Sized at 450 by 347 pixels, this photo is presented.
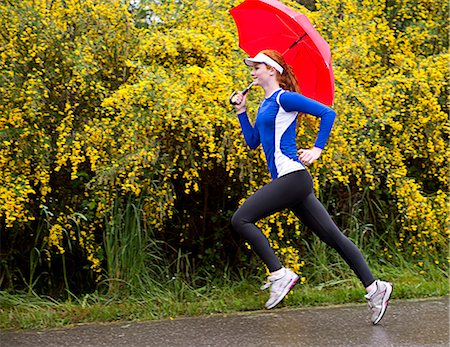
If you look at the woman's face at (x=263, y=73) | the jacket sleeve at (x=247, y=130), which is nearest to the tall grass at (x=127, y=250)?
the jacket sleeve at (x=247, y=130)

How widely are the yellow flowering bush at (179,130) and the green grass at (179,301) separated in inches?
11.6

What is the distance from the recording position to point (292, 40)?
4.65 m

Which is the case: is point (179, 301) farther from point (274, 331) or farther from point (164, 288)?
point (274, 331)

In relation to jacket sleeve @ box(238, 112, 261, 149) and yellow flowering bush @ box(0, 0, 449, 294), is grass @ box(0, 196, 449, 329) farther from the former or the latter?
jacket sleeve @ box(238, 112, 261, 149)

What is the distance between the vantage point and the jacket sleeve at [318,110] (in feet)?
13.7

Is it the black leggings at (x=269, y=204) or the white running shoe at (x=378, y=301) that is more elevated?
the black leggings at (x=269, y=204)

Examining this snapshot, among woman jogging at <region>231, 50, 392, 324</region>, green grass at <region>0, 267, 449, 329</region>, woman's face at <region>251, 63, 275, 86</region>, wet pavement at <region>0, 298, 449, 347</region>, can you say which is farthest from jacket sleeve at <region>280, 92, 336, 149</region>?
green grass at <region>0, 267, 449, 329</region>

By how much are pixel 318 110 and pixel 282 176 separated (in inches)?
17.3

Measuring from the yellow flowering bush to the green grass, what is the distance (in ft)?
0.97

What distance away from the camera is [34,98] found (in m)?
4.88

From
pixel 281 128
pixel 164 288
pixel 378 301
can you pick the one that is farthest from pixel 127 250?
pixel 378 301

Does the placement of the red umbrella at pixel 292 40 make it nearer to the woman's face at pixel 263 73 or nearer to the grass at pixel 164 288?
the woman's face at pixel 263 73

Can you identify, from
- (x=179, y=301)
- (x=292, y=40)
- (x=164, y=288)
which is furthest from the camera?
(x=164, y=288)

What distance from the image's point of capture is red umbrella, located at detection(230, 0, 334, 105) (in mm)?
4500
